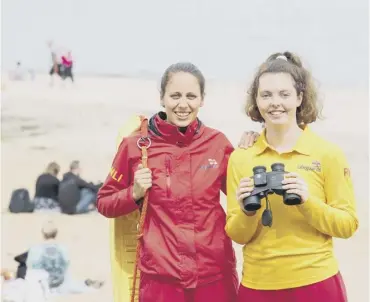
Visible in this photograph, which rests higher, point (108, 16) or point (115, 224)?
point (108, 16)

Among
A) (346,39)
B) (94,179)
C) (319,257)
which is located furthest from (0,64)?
(319,257)

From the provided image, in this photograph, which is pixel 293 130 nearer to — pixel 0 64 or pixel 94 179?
pixel 94 179

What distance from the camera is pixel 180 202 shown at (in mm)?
2518

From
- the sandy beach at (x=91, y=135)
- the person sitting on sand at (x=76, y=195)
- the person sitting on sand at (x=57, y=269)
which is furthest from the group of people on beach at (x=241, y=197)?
the person sitting on sand at (x=76, y=195)

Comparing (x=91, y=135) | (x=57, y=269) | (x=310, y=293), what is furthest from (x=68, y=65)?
(x=310, y=293)

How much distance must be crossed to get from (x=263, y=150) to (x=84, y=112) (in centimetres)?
800

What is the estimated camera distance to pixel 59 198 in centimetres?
687

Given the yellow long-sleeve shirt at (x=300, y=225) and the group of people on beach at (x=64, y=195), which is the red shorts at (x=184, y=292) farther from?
the group of people on beach at (x=64, y=195)

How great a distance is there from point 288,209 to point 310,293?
28 cm

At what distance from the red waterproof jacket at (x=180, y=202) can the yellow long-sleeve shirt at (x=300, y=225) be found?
0.43 ft

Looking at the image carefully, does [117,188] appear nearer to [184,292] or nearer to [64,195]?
[184,292]

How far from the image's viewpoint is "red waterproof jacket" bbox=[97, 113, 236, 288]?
2498 mm

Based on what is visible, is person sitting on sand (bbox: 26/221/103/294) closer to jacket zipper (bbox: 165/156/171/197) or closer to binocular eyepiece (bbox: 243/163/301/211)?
jacket zipper (bbox: 165/156/171/197)

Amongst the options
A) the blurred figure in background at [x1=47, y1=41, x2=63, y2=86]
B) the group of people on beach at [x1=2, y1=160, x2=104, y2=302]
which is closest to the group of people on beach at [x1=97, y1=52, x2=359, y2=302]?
the group of people on beach at [x1=2, y1=160, x2=104, y2=302]
